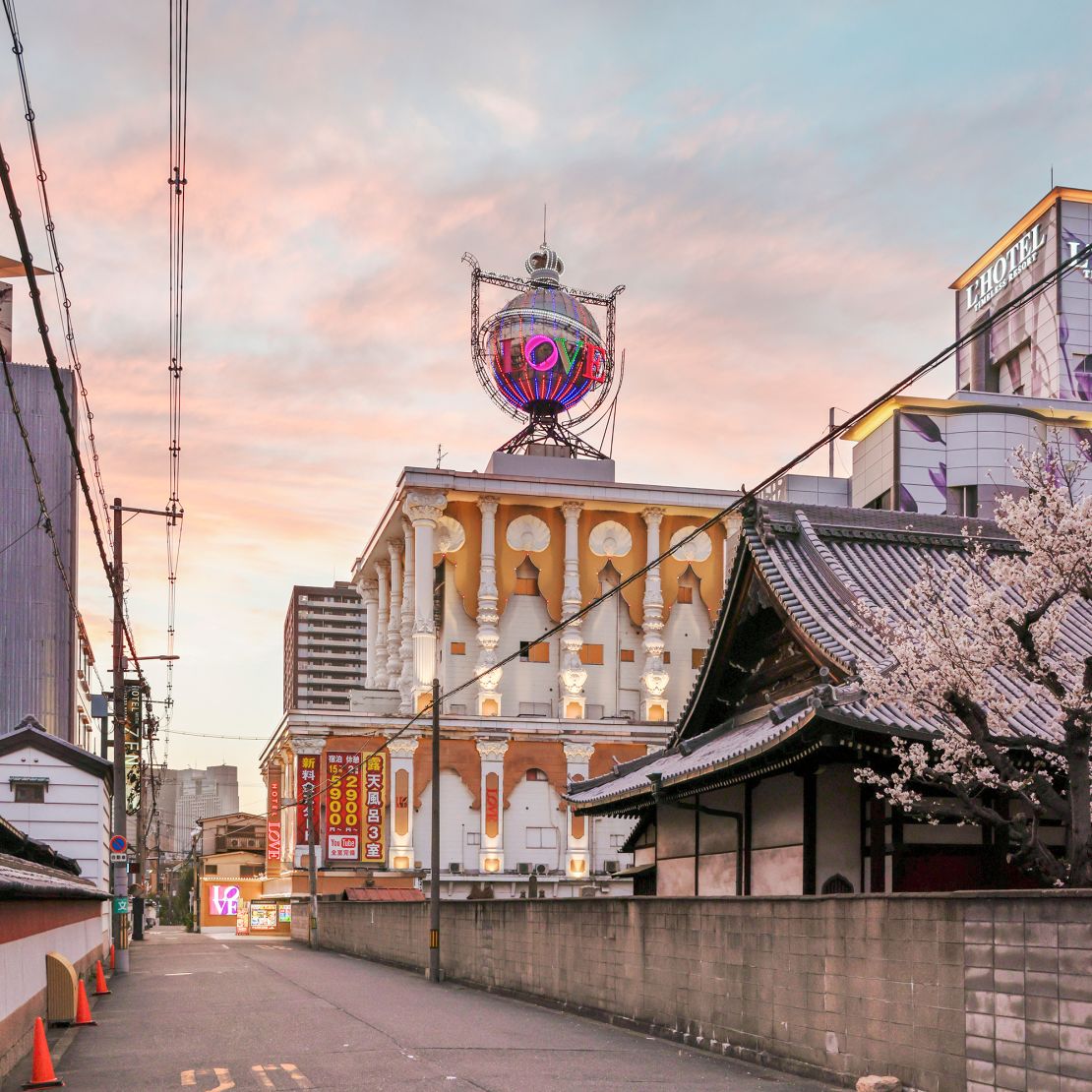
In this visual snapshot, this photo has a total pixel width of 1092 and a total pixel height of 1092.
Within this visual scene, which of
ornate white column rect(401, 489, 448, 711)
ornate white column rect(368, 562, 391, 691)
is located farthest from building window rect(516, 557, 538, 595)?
ornate white column rect(368, 562, 391, 691)

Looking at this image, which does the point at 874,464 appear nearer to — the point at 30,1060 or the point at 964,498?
the point at 964,498

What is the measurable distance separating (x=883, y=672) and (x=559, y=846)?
206 feet

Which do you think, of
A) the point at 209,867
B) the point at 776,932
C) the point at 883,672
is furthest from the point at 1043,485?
the point at 209,867

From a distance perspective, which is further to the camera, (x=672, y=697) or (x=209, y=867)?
(x=209, y=867)

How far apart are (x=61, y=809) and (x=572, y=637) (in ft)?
177

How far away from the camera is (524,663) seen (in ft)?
282

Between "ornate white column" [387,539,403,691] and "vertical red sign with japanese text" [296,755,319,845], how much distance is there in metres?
18.0

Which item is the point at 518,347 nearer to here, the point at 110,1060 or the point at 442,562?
the point at 442,562

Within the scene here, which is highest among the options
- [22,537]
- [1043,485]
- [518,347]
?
[518,347]

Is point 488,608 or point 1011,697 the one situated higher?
point 488,608

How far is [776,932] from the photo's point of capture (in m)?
15.9

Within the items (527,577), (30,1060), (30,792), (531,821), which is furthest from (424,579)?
(30,1060)

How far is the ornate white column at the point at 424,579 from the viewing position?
82.2m

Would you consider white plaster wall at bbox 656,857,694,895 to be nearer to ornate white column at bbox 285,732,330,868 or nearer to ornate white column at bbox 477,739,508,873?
A: ornate white column at bbox 285,732,330,868
